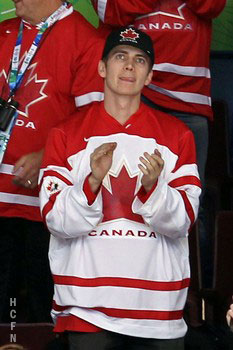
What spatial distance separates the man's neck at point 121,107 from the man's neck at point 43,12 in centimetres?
69

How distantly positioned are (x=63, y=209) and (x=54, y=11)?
3.81 ft

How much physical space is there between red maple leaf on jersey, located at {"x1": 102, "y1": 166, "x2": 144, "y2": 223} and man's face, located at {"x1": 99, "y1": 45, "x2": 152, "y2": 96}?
360mm

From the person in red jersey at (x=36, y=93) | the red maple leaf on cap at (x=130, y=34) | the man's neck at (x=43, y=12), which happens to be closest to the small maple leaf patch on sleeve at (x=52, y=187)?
the person in red jersey at (x=36, y=93)

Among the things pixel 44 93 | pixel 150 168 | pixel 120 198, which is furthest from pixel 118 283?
pixel 44 93

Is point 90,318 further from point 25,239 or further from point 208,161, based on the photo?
point 208,161

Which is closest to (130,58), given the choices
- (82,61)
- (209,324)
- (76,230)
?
(82,61)

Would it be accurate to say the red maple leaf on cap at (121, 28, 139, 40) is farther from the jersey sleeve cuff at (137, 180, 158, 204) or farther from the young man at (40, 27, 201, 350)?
the jersey sleeve cuff at (137, 180, 158, 204)

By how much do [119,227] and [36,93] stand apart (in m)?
0.95

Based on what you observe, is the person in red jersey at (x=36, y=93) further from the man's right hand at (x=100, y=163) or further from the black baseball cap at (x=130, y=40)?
the man's right hand at (x=100, y=163)

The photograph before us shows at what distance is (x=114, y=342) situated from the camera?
13.8 ft

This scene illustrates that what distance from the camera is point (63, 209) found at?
4207mm

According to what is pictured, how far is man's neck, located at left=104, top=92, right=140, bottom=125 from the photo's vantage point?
447 centimetres

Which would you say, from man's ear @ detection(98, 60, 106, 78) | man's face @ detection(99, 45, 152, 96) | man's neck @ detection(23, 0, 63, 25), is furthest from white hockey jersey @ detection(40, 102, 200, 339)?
man's neck @ detection(23, 0, 63, 25)

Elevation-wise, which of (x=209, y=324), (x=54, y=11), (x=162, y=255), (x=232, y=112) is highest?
(x=54, y=11)
